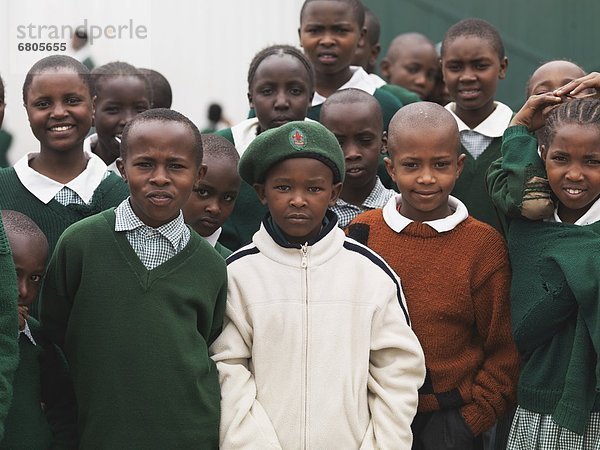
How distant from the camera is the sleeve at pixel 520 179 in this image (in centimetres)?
381

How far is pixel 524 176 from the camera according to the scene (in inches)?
150

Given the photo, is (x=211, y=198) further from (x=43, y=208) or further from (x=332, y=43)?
(x=332, y=43)

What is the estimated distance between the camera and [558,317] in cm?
371

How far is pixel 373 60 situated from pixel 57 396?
3.48 meters

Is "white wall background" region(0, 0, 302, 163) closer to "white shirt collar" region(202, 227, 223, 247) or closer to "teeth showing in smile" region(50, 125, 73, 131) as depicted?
"teeth showing in smile" region(50, 125, 73, 131)

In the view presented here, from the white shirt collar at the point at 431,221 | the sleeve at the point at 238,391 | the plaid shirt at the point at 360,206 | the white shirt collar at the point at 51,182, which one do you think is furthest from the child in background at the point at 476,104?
the white shirt collar at the point at 51,182

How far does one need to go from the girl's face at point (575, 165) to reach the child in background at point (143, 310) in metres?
1.16

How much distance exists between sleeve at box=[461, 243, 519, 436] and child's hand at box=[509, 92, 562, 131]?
0.47 m

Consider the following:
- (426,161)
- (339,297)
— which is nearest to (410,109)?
(426,161)

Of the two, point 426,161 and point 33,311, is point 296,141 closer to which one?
point 426,161

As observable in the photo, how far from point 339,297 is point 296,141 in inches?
20.7

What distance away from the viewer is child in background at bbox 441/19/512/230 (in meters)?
4.56

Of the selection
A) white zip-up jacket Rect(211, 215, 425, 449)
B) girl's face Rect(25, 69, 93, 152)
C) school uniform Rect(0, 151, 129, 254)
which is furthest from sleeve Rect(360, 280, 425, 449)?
girl's face Rect(25, 69, 93, 152)

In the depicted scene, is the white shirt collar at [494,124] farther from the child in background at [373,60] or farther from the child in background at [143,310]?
the child in background at [143,310]
